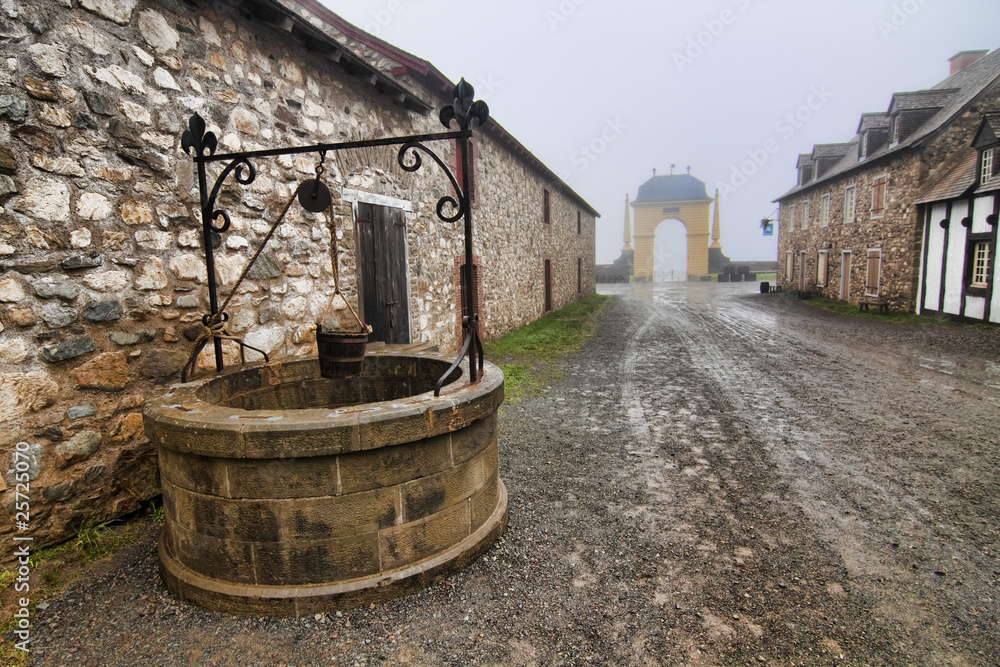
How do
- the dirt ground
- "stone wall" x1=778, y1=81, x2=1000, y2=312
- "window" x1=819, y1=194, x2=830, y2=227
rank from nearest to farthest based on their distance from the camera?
the dirt ground, "stone wall" x1=778, y1=81, x2=1000, y2=312, "window" x1=819, y1=194, x2=830, y2=227

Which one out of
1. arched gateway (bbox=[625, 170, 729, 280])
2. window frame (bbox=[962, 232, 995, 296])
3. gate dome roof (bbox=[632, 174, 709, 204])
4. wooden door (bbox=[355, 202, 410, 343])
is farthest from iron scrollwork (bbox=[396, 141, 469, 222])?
gate dome roof (bbox=[632, 174, 709, 204])

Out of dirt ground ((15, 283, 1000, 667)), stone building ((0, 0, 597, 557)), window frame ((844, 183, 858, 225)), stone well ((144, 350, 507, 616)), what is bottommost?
dirt ground ((15, 283, 1000, 667))

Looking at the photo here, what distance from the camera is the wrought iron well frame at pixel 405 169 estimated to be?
3338 mm

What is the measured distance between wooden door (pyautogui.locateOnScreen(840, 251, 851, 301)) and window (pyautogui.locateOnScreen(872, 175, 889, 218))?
255 centimetres

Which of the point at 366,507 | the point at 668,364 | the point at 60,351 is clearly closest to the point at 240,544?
the point at 366,507

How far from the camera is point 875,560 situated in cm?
326

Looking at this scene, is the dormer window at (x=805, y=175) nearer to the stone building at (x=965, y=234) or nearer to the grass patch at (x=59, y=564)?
the stone building at (x=965, y=234)

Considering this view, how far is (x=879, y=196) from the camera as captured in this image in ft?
61.1

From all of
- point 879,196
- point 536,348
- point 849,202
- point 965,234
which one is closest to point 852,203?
point 849,202

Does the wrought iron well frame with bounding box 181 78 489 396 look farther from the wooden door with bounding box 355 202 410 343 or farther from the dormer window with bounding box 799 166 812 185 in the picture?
the dormer window with bounding box 799 166 812 185

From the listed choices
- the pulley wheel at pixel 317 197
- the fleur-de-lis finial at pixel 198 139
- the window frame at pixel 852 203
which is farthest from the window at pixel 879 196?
the fleur-de-lis finial at pixel 198 139

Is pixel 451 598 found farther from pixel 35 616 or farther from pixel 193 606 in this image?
pixel 35 616

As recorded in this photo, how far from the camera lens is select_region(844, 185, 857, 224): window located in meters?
20.8

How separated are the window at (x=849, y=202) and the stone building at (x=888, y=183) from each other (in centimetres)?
4
